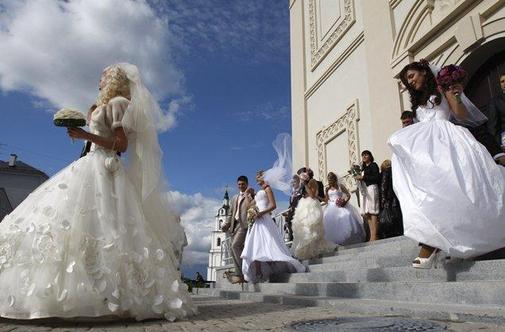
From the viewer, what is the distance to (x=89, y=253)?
277cm

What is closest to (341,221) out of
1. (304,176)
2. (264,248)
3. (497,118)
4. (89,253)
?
(304,176)

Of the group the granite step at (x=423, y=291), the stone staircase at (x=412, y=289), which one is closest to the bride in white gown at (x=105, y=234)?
the stone staircase at (x=412, y=289)

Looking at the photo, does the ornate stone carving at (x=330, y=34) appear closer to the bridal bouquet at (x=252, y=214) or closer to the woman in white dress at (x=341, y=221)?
the woman in white dress at (x=341, y=221)

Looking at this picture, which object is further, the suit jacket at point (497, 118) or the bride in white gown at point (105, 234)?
the suit jacket at point (497, 118)

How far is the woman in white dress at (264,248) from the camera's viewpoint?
6414mm

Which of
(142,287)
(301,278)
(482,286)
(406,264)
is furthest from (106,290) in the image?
(301,278)

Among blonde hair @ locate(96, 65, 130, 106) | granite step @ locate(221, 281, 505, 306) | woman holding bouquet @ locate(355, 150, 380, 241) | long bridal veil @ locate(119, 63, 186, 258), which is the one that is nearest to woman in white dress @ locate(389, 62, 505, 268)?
granite step @ locate(221, 281, 505, 306)

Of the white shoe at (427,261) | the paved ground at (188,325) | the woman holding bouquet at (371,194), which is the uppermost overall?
the woman holding bouquet at (371,194)

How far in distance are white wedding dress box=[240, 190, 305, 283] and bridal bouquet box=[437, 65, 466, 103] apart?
3722mm

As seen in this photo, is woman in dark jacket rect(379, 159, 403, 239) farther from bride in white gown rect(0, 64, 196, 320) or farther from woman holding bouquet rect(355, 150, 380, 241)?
bride in white gown rect(0, 64, 196, 320)

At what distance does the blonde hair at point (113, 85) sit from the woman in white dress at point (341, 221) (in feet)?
19.0

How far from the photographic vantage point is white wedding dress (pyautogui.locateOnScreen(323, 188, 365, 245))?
8086mm

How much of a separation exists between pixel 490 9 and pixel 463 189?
568 cm

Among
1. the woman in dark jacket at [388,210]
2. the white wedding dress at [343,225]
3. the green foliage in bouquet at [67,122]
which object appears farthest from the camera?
the white wedding dress at [343,225]
